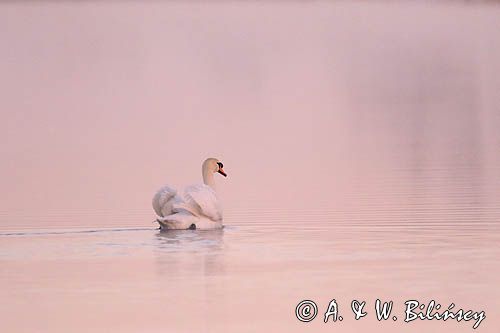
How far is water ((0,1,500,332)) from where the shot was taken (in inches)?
319

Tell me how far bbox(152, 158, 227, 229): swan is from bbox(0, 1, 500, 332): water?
0.19 m

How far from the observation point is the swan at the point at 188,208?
11648mm

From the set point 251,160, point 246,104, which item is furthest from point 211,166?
point 246,104

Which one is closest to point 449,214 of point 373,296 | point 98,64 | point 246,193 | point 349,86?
point 246,193

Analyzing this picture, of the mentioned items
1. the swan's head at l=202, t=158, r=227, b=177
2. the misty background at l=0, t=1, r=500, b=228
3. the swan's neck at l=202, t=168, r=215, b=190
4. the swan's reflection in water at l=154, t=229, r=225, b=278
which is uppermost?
the misty background at l=0, t=1, r=500, b=228

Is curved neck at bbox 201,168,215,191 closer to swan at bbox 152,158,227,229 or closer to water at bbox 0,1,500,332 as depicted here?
water at bbox 0,1,500,332

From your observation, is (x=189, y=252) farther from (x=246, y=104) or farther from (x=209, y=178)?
(x=246, y=104)

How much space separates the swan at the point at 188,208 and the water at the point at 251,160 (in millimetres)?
188

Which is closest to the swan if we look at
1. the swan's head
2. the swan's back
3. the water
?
the swan's back

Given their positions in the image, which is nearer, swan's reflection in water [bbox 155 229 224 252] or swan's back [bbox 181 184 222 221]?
swan's reflection in water [bbox 155 229 224 252]

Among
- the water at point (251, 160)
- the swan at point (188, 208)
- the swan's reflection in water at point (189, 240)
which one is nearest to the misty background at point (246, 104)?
the water at point (251, 160)

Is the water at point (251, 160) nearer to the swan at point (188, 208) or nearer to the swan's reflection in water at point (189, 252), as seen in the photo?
the swan's reflection in water at point (189, 252)

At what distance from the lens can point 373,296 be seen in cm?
786

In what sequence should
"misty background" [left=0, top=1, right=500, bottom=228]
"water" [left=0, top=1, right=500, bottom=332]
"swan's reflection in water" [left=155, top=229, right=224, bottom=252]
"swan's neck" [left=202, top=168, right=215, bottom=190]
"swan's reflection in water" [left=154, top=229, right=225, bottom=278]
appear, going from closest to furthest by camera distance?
"water" [left=0, top=1, right=500, bottom=332], "swan's reflection in water" [left=154, top=229, right=225, bottom=278], "swan's reflection in water" [left=155, top=229, right=224, bottom=252], "swan's neck" [left=202, top=168, right=215, bottom=190], "misty background" [left=0, top=1, right=500, bottom=228]
